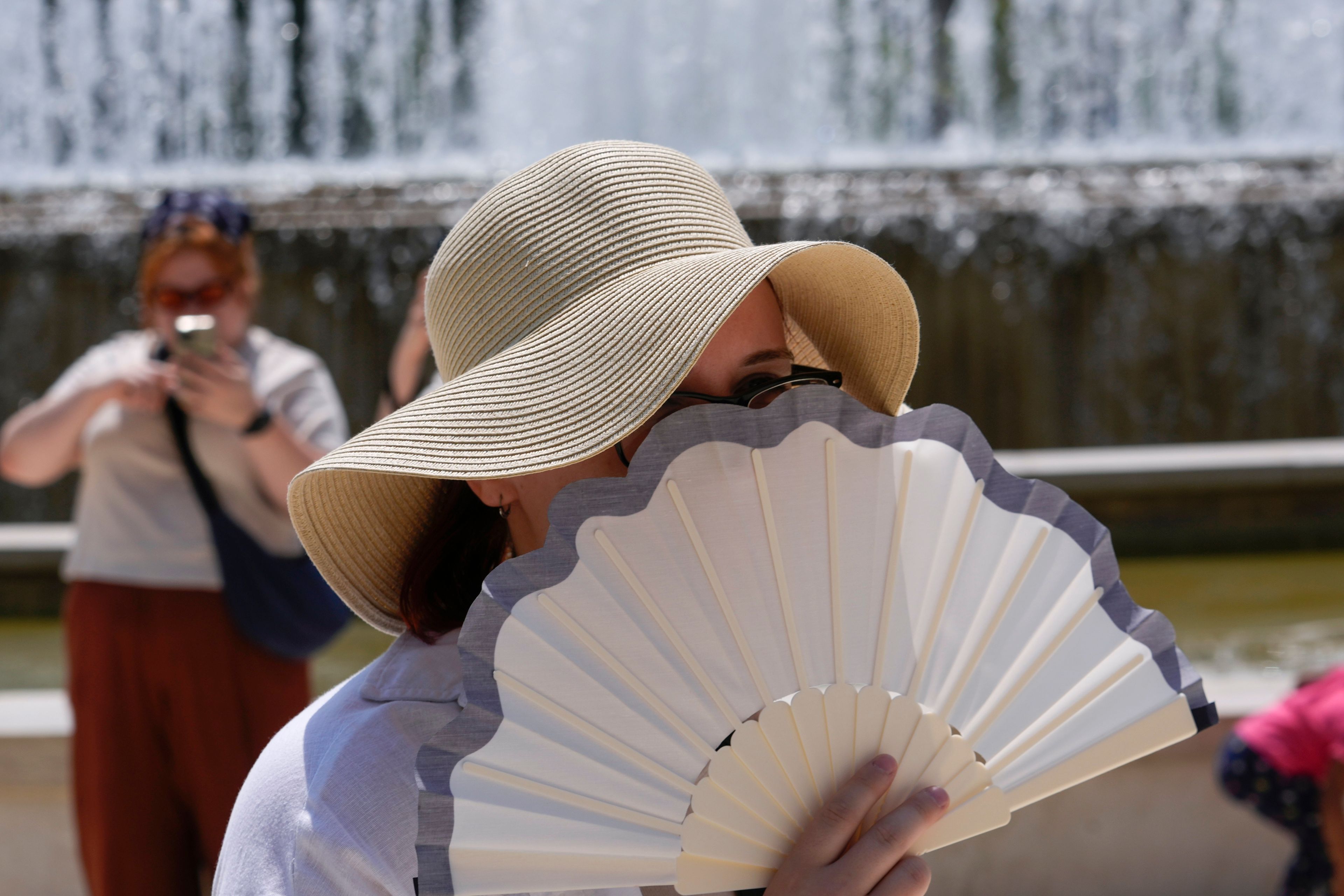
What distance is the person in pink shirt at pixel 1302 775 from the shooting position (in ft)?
8.45

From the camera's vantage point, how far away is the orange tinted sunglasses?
96.3 inches

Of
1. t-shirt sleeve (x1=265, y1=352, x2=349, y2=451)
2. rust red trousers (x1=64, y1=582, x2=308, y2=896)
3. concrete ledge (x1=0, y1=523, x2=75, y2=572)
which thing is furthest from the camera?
concrete ledge (x1=0, y1=523, x2=75, y2=572)

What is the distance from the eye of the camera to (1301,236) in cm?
667

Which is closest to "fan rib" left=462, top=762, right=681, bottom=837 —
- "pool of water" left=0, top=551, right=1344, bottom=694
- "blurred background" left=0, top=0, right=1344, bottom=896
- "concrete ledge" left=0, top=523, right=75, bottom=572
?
"blurred background" left=0, top=0, right=1344, bottom=896

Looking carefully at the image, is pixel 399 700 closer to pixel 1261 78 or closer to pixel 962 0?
pixel 1261 78

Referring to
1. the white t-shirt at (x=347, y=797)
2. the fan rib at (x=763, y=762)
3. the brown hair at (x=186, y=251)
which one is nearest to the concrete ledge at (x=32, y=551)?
the brown hair at (x=186, y=251)

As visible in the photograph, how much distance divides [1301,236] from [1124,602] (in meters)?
6.61

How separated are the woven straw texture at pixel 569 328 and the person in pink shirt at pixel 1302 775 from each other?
192cm

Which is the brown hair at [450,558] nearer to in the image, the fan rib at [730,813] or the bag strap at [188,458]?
the fan rib at [730,813]

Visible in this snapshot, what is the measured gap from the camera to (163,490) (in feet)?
7.84

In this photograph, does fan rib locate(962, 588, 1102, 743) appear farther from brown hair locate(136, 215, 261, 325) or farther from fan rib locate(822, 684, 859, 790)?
brown hair locate(136, 215, 261, 325)

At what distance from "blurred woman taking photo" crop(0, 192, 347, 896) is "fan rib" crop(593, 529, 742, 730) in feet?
5.09

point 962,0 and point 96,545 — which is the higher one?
point 962,0

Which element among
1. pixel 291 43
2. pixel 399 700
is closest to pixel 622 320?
pixel 399 700
